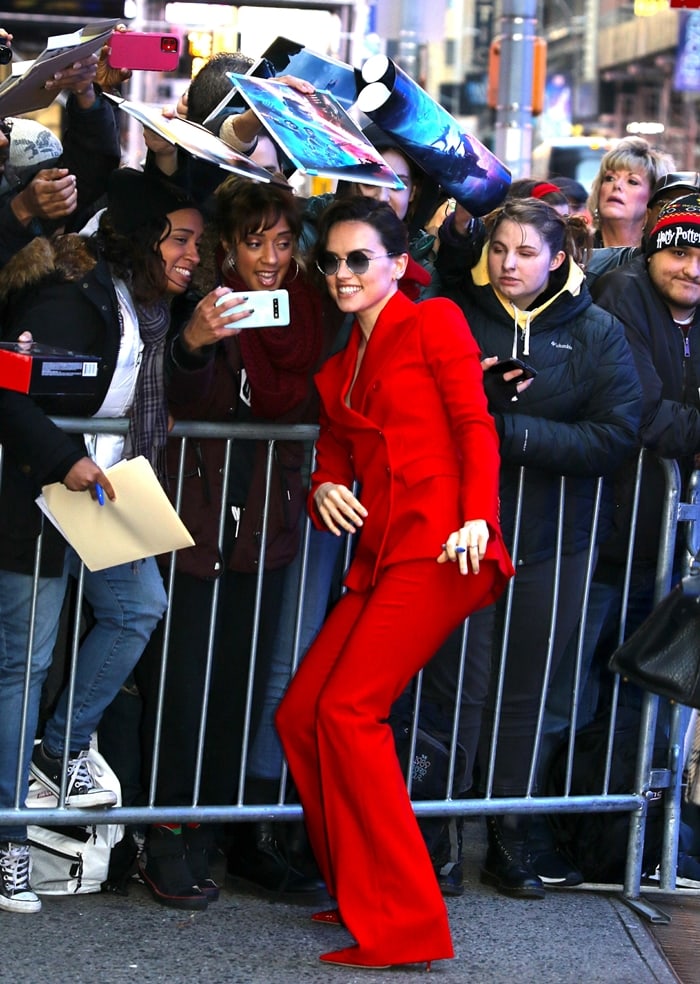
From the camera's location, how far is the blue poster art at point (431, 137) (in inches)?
183

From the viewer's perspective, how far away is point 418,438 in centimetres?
445

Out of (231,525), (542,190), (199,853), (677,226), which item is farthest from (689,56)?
(199,853)

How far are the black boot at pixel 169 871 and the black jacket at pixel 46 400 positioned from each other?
0.93m

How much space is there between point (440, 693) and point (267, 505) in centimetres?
91

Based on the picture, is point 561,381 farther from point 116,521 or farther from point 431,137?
point 116,521

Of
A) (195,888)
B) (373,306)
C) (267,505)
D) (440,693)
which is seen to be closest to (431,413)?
(373,306)

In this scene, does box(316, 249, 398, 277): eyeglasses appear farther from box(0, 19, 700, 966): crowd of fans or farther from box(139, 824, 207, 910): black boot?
box(139, 824, 207, 910): black boot

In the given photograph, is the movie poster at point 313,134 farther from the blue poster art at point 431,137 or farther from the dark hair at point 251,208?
the dark hair at point 251,208

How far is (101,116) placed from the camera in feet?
15.9

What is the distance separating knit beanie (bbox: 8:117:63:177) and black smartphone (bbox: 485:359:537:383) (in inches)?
61.2

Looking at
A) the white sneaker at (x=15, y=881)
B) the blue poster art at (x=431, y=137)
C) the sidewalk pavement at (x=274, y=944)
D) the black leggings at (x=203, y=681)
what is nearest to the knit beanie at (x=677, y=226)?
the blue poster art at (x=431, y=137)

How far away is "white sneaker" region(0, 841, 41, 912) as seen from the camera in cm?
470

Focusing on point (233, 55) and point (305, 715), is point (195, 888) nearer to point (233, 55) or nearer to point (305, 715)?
point (305, 715)

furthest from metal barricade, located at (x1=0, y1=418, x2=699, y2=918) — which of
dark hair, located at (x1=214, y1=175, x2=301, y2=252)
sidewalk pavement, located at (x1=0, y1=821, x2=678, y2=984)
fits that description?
dark hair, located at (x1=214, y1=175, x2=301, y2=252)
